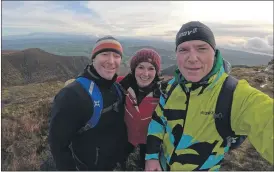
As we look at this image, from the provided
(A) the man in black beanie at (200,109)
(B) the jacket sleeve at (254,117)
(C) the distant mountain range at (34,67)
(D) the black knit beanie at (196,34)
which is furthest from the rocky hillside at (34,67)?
(B) the jacket sleeve at (254,117)

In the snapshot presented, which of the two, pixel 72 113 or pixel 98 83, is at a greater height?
pixel 98 83

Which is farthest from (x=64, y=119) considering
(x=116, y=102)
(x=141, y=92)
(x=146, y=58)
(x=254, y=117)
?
(x=254, y=117)

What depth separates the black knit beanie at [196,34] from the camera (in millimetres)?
3139

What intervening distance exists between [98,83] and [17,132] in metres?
5.90

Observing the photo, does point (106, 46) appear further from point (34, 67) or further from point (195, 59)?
point (34, 67)

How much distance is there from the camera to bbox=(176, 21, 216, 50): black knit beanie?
10.3 ft

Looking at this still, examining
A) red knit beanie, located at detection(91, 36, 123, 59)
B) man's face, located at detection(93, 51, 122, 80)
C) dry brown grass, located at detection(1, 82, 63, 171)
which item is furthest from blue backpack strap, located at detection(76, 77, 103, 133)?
dry brown grass, located at detection(1, 82, 63, 171)

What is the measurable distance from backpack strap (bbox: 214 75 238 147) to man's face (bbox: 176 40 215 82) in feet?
1.02

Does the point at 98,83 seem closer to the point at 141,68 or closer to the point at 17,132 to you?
the point at 141,68

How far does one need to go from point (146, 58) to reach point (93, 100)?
1545mm

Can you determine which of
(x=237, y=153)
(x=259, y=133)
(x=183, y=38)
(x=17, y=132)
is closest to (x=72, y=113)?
(x=183, y=38)

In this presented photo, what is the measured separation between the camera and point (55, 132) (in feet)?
13.1

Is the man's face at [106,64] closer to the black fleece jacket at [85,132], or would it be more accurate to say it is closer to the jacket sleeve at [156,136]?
the black fleece jacket at [85,132]

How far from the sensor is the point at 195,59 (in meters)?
2.96
